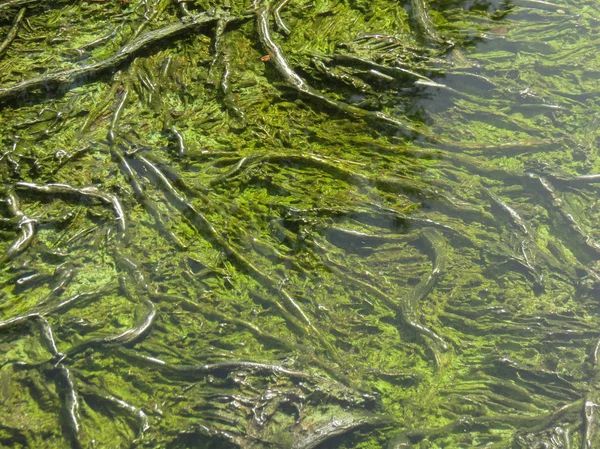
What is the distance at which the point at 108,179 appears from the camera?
3402 millimetres

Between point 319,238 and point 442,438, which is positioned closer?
point 442,438

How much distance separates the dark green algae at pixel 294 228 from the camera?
8.68 ft

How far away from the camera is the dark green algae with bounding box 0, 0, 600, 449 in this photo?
2.65m

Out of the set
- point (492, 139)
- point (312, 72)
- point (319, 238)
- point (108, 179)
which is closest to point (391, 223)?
point (319, 238)

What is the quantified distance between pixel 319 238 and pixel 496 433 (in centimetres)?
129

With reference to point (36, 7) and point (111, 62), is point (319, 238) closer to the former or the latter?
point (111, 62)

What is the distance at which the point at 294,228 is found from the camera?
10.6 ft

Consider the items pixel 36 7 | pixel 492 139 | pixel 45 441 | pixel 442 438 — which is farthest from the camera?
pixel 36 7

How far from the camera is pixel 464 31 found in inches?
182

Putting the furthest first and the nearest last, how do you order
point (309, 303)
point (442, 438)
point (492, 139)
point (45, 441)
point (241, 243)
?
point (492, 139)
point (241, 243)
point (309, 303)
point (442, 438)
point (45, 441)

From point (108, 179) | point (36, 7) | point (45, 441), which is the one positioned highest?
point (36, 7)

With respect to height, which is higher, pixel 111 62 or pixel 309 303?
pixel 111 62

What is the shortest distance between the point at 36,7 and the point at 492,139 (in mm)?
3430

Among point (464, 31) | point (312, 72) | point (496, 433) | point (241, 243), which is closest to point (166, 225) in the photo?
point (241, 243)
